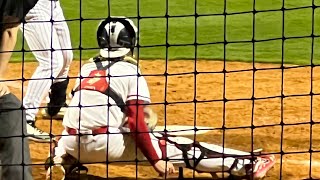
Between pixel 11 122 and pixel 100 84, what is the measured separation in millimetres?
771

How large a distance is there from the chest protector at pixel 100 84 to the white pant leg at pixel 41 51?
1013 millimetres

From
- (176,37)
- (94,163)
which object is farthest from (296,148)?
(176,37)

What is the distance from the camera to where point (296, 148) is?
6.49 meters

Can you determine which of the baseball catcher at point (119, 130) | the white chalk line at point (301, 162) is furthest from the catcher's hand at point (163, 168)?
the white chalk line at point (301, 162)

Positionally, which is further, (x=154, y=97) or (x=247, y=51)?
(x=247, y=51)

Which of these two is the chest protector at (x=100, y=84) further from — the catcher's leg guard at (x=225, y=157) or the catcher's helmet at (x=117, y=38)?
the catcher's leg guard at (x=225, y=157)

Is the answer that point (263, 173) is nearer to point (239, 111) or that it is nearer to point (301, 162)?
point (301, 162)

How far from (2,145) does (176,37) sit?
4962mm

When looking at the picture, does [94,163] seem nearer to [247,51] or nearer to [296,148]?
[296,148]

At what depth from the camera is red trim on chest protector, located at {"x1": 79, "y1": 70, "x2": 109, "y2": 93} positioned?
5.70 m

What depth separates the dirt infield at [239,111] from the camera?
241 inches

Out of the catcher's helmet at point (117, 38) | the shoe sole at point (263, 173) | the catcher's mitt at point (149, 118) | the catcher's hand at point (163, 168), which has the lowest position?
the shoe sole at point (263, 173)

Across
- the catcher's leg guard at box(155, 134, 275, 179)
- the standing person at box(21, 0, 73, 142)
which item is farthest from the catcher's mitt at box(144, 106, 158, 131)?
the standing person at box(21, 0, 73, 142)

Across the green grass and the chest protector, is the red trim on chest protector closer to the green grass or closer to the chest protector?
the chest protector
